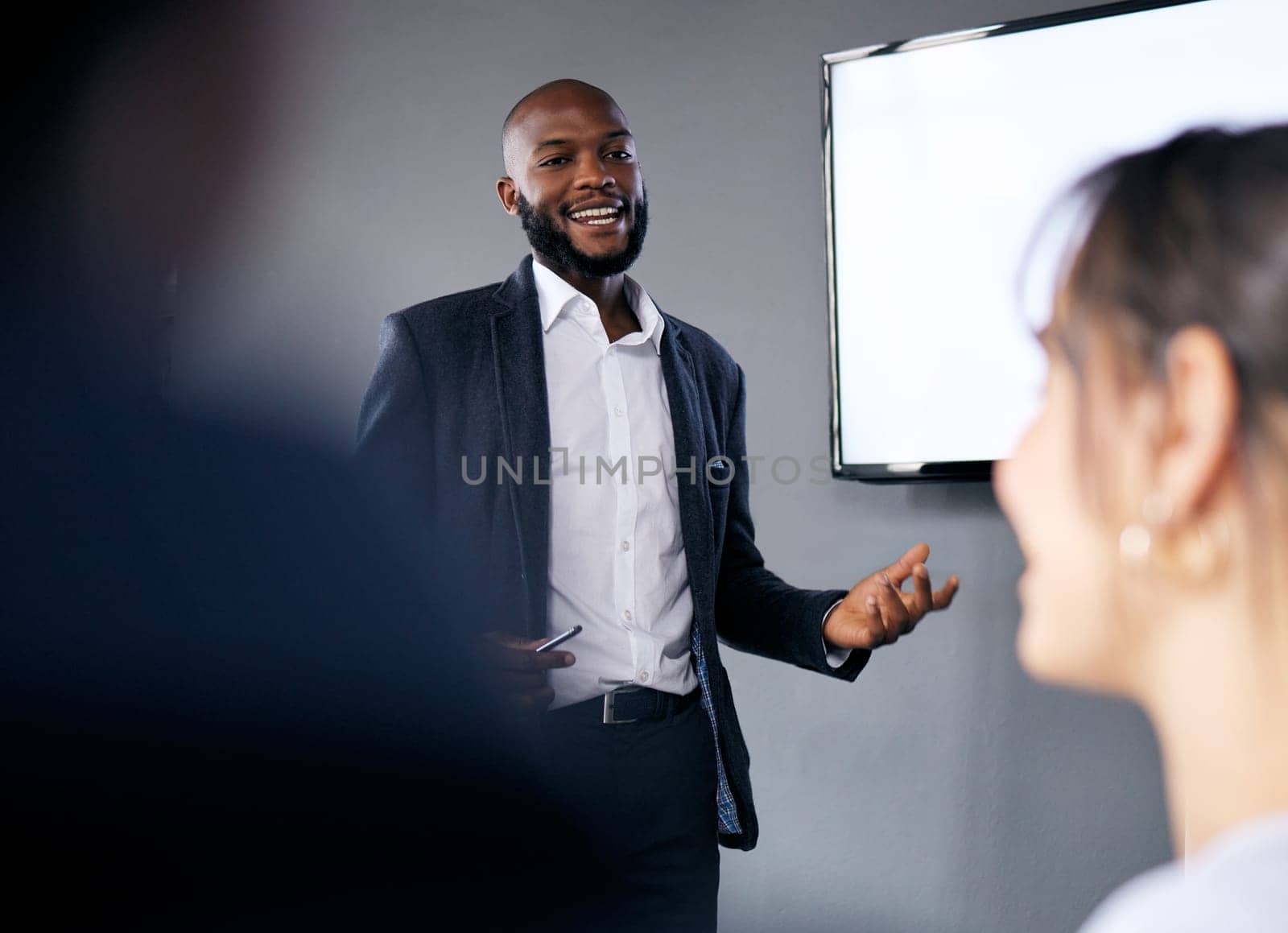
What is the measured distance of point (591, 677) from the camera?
1.57 m

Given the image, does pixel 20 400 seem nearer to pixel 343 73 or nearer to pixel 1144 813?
pixel 1144 813

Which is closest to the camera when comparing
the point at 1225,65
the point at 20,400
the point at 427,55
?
the point at 20,400

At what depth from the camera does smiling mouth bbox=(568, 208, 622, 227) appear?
177 centimetres

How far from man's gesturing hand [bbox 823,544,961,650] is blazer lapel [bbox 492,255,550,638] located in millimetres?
434

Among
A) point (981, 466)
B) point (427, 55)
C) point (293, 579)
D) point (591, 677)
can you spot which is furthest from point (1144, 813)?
point (427, 55)

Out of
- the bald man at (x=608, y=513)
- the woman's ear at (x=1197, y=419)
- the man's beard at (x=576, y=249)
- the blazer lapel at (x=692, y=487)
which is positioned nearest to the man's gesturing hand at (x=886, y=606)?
the bald man at (x=608, y=513)

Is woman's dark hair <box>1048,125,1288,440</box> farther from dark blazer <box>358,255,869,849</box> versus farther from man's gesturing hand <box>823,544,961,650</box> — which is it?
dark blazer <box>358,255,869,849</box>

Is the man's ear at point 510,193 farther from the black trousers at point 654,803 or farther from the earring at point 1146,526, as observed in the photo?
the earring at point 1146,526

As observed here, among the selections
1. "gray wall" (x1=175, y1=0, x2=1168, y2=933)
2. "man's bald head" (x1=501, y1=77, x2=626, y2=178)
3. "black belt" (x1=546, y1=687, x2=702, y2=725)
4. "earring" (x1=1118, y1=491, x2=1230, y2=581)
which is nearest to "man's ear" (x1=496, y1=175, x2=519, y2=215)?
"man's bald head" (x1=501, y1=77, x2=626, y2=178)

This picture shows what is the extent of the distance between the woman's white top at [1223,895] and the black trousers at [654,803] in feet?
3.90

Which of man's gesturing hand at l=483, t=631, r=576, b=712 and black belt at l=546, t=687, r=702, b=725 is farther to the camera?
black belt at l=546, t=687, r=702, b=725

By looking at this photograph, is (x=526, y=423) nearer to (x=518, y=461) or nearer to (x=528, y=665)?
(x=518, y=461)

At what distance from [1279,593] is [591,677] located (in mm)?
1189

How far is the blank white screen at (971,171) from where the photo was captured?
1982mm
